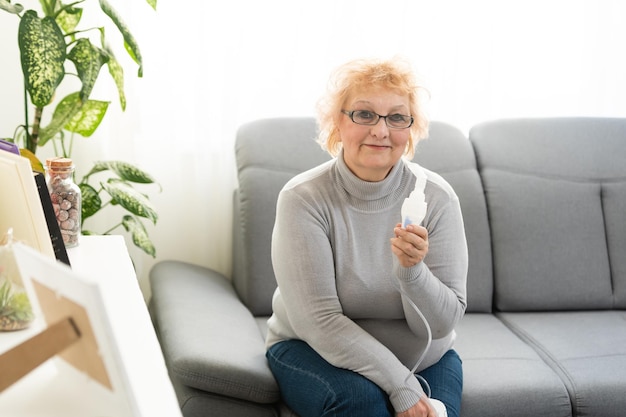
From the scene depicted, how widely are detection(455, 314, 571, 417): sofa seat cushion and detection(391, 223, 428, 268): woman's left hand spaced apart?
452 millimetres

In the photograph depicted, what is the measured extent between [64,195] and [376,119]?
0.76m

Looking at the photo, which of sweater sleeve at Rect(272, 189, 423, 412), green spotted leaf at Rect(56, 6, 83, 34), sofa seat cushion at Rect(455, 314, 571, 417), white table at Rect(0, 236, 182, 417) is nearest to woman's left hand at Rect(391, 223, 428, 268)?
sweater sleeve at Rect(272, 189, 423, 412)

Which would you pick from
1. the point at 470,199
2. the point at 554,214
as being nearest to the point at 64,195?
the point at 470,199

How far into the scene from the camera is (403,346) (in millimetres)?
2096

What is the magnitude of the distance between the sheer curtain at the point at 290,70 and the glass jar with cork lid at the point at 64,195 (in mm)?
779

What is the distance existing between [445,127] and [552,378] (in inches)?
38.3

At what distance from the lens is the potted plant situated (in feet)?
6.93

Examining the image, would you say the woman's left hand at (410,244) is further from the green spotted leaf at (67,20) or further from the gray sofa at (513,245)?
the green spotted leaf at (67,20)

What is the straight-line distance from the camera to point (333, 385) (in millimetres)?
1988

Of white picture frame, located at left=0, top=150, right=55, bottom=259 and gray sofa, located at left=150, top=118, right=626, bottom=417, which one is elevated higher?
white picture frame, located at left=0, top=150, right=55, bottom=259

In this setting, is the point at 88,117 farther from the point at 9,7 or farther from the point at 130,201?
the point at 9,7

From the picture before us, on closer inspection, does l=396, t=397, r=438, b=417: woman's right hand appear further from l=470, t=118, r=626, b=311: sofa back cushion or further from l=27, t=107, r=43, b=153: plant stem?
l=27, t=107, r=43, b=153: plant stem

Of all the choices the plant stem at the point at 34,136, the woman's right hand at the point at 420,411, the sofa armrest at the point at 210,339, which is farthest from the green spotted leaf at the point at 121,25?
the woman's right hand at the point at 420,411

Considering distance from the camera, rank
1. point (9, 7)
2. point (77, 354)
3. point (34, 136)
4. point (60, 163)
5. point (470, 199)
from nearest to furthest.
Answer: point (77, 354)
point (60, 163)
point (9, 7)
point (34, 136)
point (470, 199)
